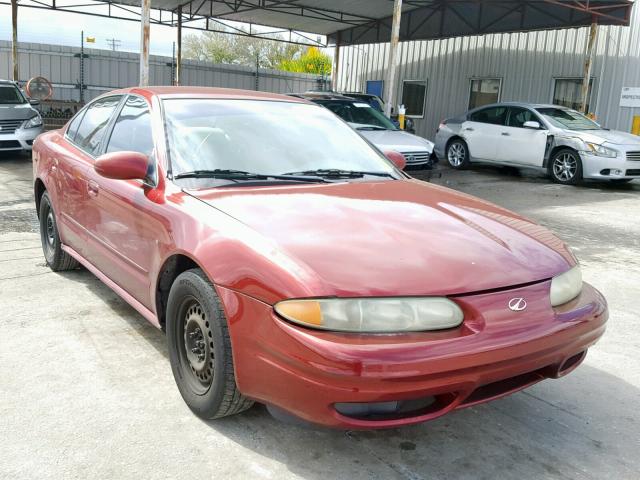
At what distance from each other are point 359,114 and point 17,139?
252 inches

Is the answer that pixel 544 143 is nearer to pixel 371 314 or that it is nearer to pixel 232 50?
pixel 371 314

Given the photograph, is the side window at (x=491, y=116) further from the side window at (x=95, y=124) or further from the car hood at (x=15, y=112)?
the side window at (x=95, y=124)

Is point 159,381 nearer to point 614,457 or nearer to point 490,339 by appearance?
point 490,339

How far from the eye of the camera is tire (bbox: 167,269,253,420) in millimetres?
2416

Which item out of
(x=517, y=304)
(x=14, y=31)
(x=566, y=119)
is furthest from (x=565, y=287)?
(x=14, y=31)

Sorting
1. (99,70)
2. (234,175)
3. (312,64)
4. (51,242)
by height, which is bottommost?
(51,242)

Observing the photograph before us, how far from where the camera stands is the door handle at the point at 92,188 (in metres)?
3.64

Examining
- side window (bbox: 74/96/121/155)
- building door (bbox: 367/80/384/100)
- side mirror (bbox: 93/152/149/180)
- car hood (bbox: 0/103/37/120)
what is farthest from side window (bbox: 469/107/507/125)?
side mirror (bbox: 93/152/149/180)

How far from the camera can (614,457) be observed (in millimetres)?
2549

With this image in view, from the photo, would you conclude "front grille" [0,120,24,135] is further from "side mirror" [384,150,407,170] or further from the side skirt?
"side mirror" [384,150,407,170]

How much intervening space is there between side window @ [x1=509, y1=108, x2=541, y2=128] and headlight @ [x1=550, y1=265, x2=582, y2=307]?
9.97 meters

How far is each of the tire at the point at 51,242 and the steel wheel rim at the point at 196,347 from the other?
2149mm

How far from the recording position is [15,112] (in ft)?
37.8

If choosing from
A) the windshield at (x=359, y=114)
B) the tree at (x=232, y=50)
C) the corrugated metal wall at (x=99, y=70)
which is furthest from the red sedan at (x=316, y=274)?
the tree at (x=232, y=50)
